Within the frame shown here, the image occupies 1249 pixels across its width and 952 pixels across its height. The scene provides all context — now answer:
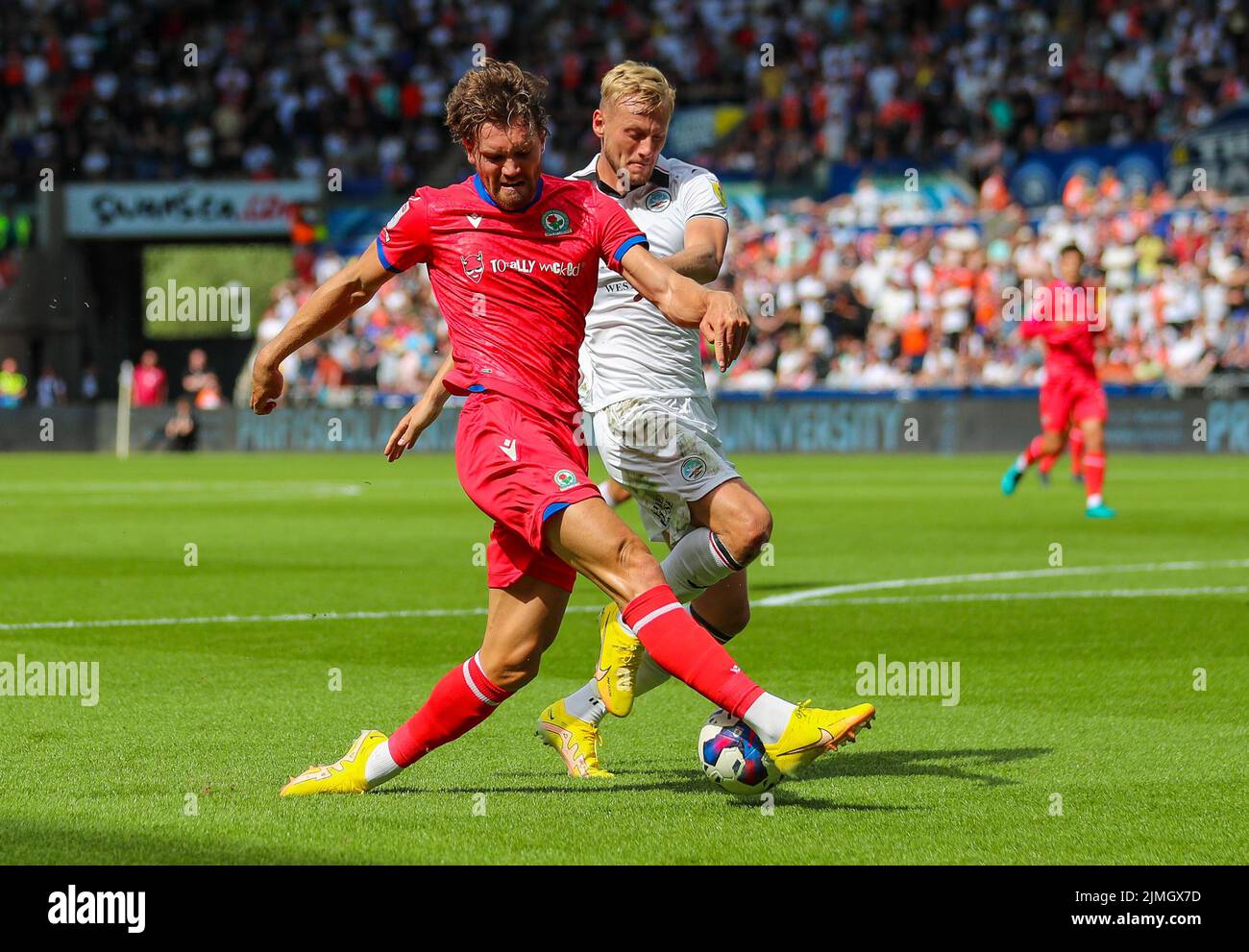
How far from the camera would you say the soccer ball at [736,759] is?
5633 mm

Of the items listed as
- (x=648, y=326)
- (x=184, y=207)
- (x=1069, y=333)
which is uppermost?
(x=184, y=207)

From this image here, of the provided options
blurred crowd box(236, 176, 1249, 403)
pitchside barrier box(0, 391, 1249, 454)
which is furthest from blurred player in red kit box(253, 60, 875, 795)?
blurred crowd box(236, 176, 1249, 403)

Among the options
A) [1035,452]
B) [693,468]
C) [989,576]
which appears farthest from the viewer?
[1035,452]

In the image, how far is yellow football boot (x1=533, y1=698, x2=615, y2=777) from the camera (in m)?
6.23

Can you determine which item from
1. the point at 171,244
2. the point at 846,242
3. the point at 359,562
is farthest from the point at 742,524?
the point at 171,244

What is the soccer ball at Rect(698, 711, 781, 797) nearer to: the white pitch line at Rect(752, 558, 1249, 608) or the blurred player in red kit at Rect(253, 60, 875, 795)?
the blurred player in red kit at Rect(253, 60, 875, 795)

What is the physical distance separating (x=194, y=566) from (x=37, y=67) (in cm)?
3160

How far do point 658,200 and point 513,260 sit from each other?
172cm

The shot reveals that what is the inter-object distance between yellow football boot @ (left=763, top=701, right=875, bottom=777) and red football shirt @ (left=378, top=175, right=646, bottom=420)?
1196 mm

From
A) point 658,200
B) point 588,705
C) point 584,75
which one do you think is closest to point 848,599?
point 658,200

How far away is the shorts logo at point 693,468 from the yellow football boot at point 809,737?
1.89 m

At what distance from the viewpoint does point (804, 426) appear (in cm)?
3231

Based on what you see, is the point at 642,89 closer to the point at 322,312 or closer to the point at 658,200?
the point at 658,200

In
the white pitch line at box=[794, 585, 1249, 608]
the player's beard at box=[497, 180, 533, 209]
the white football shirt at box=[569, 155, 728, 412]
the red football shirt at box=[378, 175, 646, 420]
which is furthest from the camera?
the white pitch line at box=[794, 585, 1249, 608]
